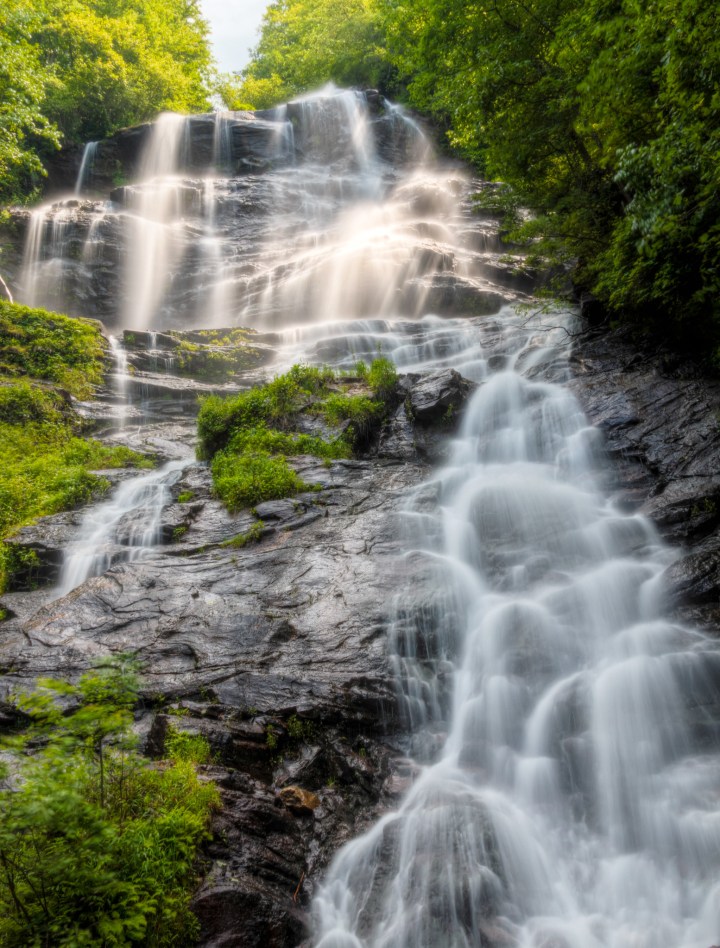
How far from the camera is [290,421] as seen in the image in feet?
35.8

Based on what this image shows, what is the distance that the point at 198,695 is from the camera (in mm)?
5129

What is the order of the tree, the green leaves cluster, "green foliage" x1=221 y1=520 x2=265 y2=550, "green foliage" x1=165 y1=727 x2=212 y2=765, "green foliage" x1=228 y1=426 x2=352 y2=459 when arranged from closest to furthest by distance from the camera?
1. "green foliage" x1=165 y1=727 x2=212 y2=765
2. "green foliage" x1=221 y1=520 x2=265 y2=550
3. "green foliage" x1=228 y1=426 x2=352 y2=459
4. the tree
5. the green leaves cluster

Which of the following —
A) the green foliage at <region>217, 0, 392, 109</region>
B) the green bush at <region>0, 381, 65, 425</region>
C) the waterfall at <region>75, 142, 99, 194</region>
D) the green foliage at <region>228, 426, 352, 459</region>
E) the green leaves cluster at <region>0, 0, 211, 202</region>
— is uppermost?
the green foliage at <region>217, 0, 392, 109</region>

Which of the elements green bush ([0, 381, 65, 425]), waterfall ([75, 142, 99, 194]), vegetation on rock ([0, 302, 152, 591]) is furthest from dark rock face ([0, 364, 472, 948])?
waterfall ([75, 142, 99, 194])

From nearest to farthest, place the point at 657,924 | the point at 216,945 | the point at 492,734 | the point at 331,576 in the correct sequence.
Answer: the point at 216,945 < the point at 657,924 < the point at 492,734 < the point at 331,576

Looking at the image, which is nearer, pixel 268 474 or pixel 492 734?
pixel 492 734

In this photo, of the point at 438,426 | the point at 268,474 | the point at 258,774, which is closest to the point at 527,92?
the point at 438,426

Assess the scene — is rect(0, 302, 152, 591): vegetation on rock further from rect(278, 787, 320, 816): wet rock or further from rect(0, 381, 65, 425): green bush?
rect(278, 787, 320, 816): wet rock

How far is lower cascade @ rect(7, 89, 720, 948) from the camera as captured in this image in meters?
3.88

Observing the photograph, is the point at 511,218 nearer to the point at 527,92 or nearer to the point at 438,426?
the point at 527,92

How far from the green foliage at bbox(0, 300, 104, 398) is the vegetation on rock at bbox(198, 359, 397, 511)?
4715 millimetres

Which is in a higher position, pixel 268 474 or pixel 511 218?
pixel 511 218

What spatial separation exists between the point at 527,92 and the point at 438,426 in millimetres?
6342

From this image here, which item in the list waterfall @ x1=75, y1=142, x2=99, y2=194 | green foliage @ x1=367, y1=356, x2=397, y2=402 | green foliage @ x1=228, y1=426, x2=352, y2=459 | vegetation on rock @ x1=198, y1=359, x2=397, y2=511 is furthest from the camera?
waterfall @ x1=75, y1=142, x2=99, y2=194
